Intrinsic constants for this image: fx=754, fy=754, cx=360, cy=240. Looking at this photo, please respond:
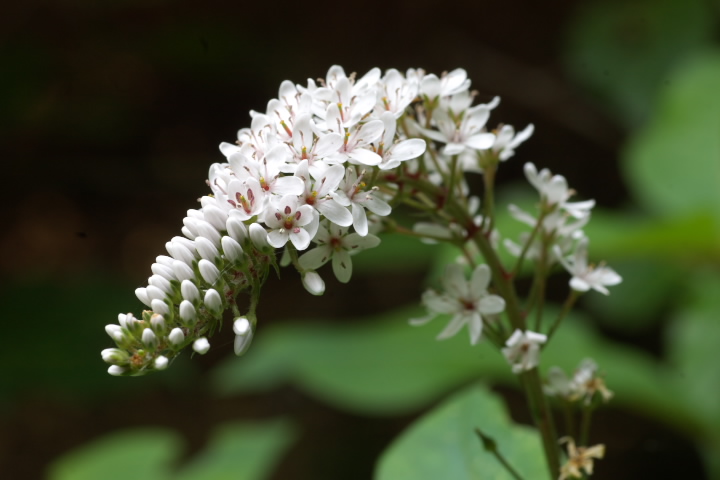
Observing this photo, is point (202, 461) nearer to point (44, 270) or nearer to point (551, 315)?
point (551, 315)

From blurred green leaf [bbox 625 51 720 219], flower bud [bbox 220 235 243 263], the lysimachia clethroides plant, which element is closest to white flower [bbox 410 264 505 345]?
the lysimachia clethroides plant

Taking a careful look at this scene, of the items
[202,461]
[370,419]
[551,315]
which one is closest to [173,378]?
[202,461]

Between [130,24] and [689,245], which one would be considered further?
[130,24]

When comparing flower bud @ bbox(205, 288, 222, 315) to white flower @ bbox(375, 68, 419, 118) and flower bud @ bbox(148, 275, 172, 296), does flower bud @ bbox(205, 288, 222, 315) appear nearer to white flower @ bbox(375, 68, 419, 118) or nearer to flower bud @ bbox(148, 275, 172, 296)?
flower bud @ bbox(148, 275, 172, 296)

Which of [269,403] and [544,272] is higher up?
[544,272]

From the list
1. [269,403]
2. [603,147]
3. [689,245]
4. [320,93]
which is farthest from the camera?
[269,403]

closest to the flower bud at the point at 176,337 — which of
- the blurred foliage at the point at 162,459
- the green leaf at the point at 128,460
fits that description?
the blurred foliage at the point at 162,459

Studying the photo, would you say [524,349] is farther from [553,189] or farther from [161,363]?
[161,363]
